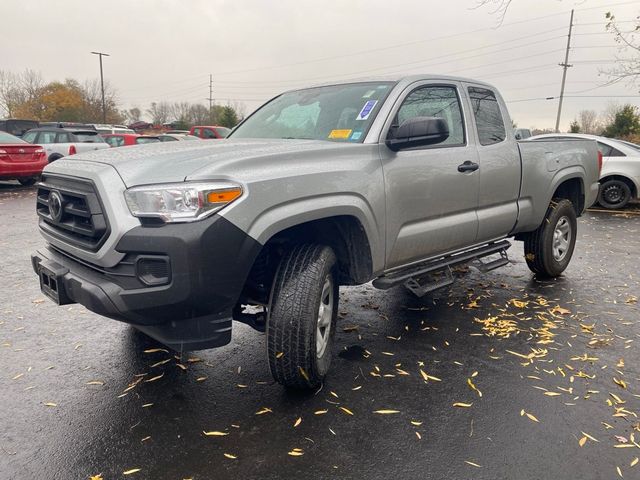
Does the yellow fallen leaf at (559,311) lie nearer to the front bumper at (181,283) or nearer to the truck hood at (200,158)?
the truck hood at (200,158)

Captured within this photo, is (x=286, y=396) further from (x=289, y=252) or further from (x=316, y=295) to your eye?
(x=289, y=252)

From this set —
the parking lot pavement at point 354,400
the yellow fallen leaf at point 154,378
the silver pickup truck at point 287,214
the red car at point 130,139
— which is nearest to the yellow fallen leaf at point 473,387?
the parking lot pavement at point 354,400

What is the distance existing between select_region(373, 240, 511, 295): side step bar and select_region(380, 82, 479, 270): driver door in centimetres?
10

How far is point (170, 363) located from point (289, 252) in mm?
1314

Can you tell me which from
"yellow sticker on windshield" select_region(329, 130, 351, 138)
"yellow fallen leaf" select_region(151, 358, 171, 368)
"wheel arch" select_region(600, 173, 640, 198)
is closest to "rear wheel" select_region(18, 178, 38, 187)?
"yellow fallen leaf" select_region(151, 358, 171, 368)

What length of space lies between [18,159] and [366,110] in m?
12.1

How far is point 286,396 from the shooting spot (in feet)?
10.1

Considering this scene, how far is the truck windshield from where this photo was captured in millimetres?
3531

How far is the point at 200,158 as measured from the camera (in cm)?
268

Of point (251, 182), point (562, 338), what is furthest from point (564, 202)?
point (251, 182)

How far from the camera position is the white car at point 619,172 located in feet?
35.5

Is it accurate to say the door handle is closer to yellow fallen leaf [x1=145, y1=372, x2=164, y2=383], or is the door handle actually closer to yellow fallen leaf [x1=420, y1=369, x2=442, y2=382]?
yellow fallen leaf [x1=420, y1=369, x2=442, y2=382]

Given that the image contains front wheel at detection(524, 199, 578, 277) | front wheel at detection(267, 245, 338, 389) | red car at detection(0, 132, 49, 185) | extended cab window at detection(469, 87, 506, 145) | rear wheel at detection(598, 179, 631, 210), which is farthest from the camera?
red car at detection(0, 132, 49, 185)

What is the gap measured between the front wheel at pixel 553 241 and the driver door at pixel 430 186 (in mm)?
1501
